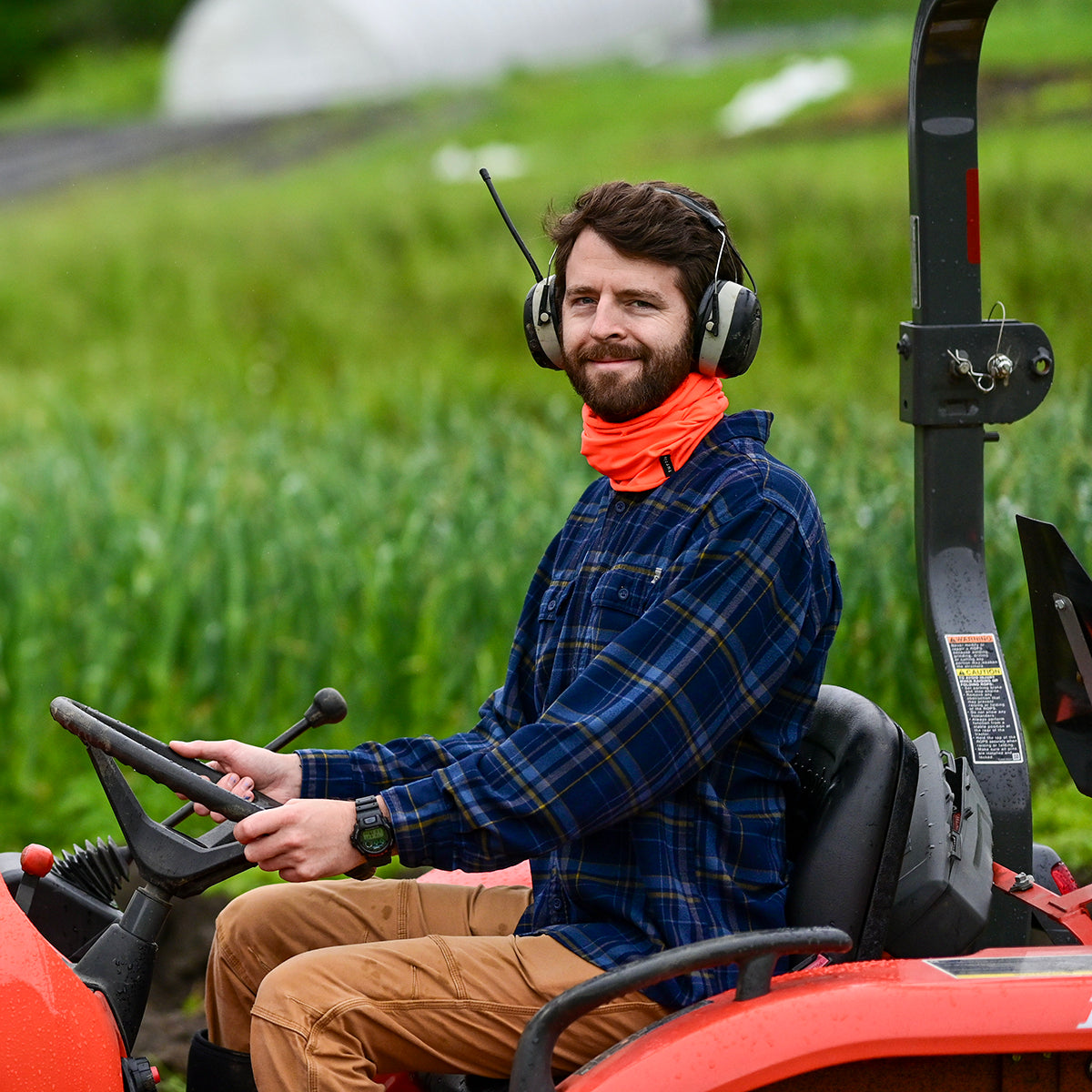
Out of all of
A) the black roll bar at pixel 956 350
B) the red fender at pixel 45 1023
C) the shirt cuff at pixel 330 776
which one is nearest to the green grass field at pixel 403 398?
the black roll bar at pixel 956 350

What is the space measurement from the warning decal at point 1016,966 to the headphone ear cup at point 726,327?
0.83 metres

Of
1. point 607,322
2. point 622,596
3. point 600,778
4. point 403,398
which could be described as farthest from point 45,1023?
point 403,398

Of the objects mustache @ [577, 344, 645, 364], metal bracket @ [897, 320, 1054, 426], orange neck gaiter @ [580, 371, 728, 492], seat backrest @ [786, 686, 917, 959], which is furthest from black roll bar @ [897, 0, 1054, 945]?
mustache @ [577, 344, 645, 364]

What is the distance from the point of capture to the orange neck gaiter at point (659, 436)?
6.93ft

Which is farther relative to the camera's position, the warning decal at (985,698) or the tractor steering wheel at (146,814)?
the warning decal at (985,698)

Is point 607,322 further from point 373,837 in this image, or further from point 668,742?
point 373,837

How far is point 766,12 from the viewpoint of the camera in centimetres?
1777

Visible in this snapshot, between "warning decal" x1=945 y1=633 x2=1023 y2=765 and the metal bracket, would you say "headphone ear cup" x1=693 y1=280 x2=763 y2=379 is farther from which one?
"warning decal" x1=945 y1=633 x2=1023 y2=765

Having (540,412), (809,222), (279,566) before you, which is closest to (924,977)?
(279,566)

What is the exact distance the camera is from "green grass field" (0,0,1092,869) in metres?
4.62

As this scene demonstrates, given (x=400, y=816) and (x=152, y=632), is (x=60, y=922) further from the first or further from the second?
(x=152, y=632)

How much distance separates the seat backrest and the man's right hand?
0.72 metres

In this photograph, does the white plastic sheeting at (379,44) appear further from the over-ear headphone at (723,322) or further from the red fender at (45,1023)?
the red fender at (45,1023)

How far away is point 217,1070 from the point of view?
207 cm
